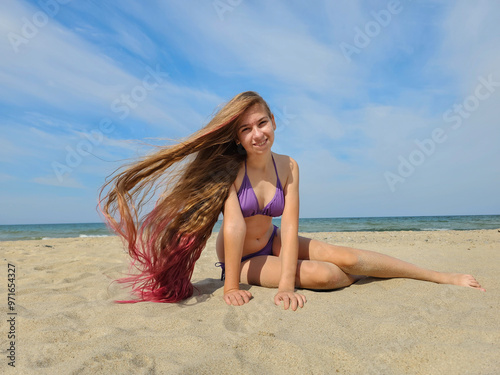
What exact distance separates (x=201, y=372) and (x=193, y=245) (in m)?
1.54

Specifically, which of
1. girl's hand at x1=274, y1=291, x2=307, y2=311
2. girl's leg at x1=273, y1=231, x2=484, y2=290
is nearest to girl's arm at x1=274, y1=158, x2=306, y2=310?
girl's hand at x1=274, y1=291, x2=307, y2=311

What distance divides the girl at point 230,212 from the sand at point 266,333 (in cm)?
17

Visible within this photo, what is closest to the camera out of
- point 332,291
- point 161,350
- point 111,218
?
point 161,350

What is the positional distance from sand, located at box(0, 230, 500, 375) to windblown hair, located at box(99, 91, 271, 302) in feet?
1.11

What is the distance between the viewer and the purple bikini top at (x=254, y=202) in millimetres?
2940

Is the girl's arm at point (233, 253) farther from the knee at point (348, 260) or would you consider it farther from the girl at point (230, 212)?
the knee at point (348, 260)

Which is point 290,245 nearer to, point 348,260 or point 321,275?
point 321,275

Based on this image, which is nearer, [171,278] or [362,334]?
[362,334]

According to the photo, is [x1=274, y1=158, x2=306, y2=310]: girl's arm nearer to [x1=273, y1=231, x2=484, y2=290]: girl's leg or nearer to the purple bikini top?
the purple bikini top

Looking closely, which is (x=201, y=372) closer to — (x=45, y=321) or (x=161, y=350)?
(x=161, y=350)

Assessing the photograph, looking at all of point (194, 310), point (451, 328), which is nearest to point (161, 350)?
point (194, 310)

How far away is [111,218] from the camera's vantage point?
2.97 m

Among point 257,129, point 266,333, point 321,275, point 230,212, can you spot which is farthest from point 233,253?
point 257,129

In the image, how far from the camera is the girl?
9.20ft
